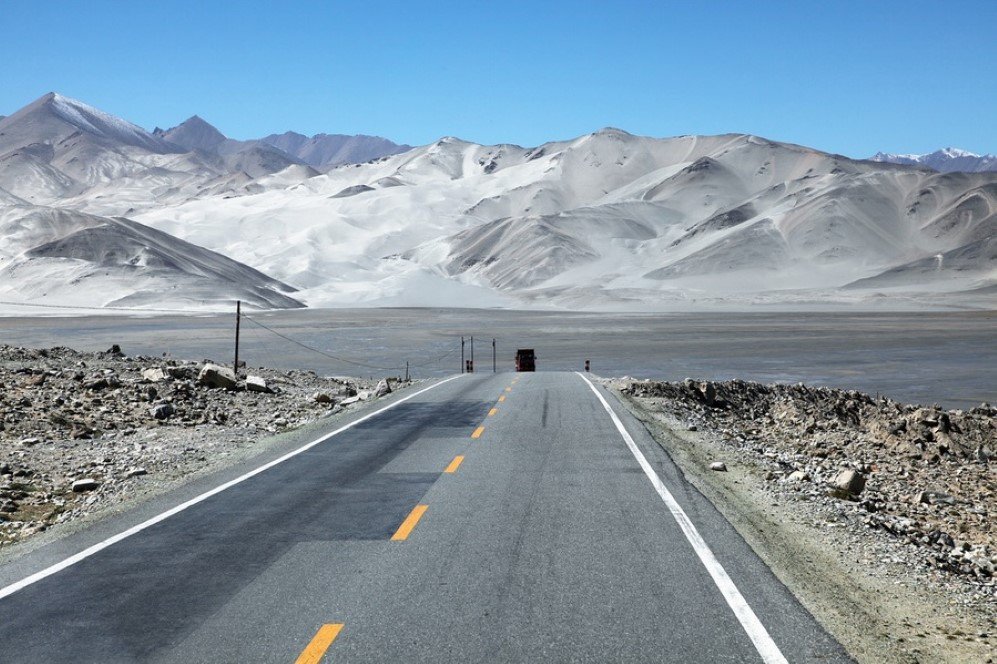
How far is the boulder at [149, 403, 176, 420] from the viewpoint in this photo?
69.1 feet

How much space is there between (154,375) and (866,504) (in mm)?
19189

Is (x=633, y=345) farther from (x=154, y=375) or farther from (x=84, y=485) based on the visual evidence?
(x=84, y=485)

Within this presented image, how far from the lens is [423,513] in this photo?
432 inches

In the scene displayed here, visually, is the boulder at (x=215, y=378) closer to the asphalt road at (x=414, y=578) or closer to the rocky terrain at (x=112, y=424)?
the rocky terrain at (x=112, y=424)

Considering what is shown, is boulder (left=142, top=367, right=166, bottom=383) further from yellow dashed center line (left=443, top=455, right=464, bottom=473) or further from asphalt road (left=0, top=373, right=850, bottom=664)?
yellow dashed center line (left=443, top=455, right=464, bottom=473)

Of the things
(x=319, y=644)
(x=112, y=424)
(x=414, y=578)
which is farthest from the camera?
(x=112, y=424)

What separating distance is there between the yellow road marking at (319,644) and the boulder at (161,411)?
604 inches

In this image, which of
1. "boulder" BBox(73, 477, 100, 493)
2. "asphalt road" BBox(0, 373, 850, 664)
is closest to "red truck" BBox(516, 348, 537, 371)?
"asphalt road" BBox(0, 373, 850, 664)

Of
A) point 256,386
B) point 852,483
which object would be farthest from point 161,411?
point 852,483

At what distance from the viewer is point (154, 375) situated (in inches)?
1006

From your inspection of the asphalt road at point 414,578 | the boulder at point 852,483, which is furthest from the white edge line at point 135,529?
the boulder at point 852,483

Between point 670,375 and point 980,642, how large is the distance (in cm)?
4073

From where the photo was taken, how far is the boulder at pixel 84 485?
13680 millimetres

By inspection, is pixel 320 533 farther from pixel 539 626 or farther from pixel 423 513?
pixel 539 626
